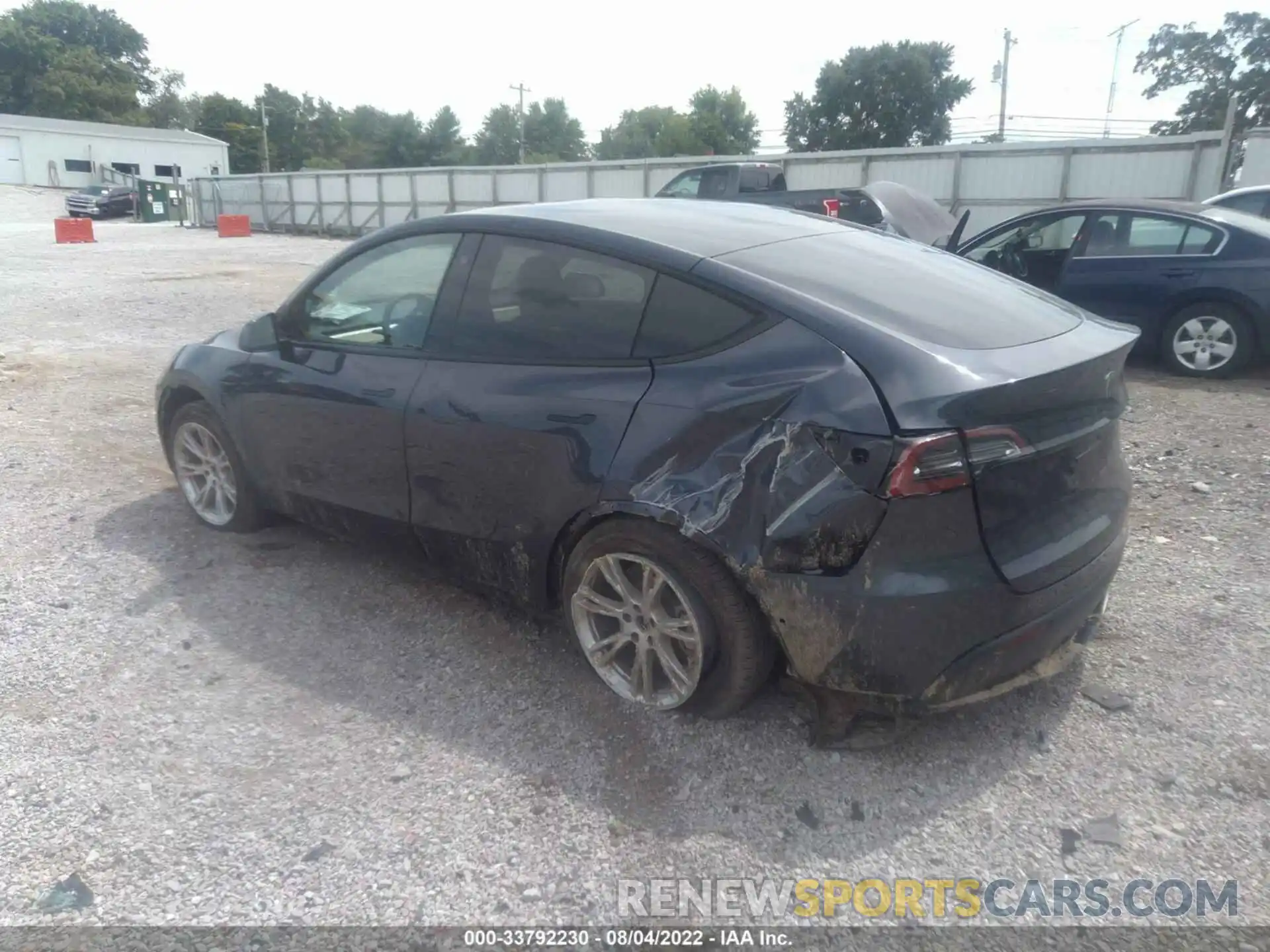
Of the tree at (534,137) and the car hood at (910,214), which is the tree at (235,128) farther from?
the car hood at (910,214)

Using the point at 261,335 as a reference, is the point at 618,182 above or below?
above

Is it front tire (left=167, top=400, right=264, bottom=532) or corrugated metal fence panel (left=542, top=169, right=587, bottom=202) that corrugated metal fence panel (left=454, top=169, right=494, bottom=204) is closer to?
corrugated metal fence panel (left=542, top=169, right=587, bottom=202)

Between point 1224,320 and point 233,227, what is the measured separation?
3386 centimetres

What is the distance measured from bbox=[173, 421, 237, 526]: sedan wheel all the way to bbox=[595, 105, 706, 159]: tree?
72276mm

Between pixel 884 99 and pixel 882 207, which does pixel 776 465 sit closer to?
pixel 882 207

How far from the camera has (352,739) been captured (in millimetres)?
3096

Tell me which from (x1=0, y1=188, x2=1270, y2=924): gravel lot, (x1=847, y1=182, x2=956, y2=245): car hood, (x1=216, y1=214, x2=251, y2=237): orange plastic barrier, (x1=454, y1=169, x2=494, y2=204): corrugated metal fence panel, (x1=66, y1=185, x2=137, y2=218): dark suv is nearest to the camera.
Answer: (x1=0, y1=188, x2=1270, y2=924): gravel lot

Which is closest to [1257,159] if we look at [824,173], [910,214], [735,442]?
[910,214]

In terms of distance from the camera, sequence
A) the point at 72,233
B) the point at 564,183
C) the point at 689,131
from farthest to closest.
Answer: the point at 689,131 → the point at 72,233 → the point at 564,183

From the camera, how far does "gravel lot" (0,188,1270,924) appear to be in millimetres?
2504

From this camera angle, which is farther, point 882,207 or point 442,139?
point 442,139

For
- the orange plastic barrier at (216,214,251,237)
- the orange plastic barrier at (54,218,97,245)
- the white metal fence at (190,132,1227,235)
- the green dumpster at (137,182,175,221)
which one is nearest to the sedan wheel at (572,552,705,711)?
the white metal fence at (190,132,1227,235)

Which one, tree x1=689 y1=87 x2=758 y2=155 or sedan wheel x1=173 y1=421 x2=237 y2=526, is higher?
tree x1=689 y1=87 x2=758 y2=155

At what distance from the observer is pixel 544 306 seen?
334 cm
